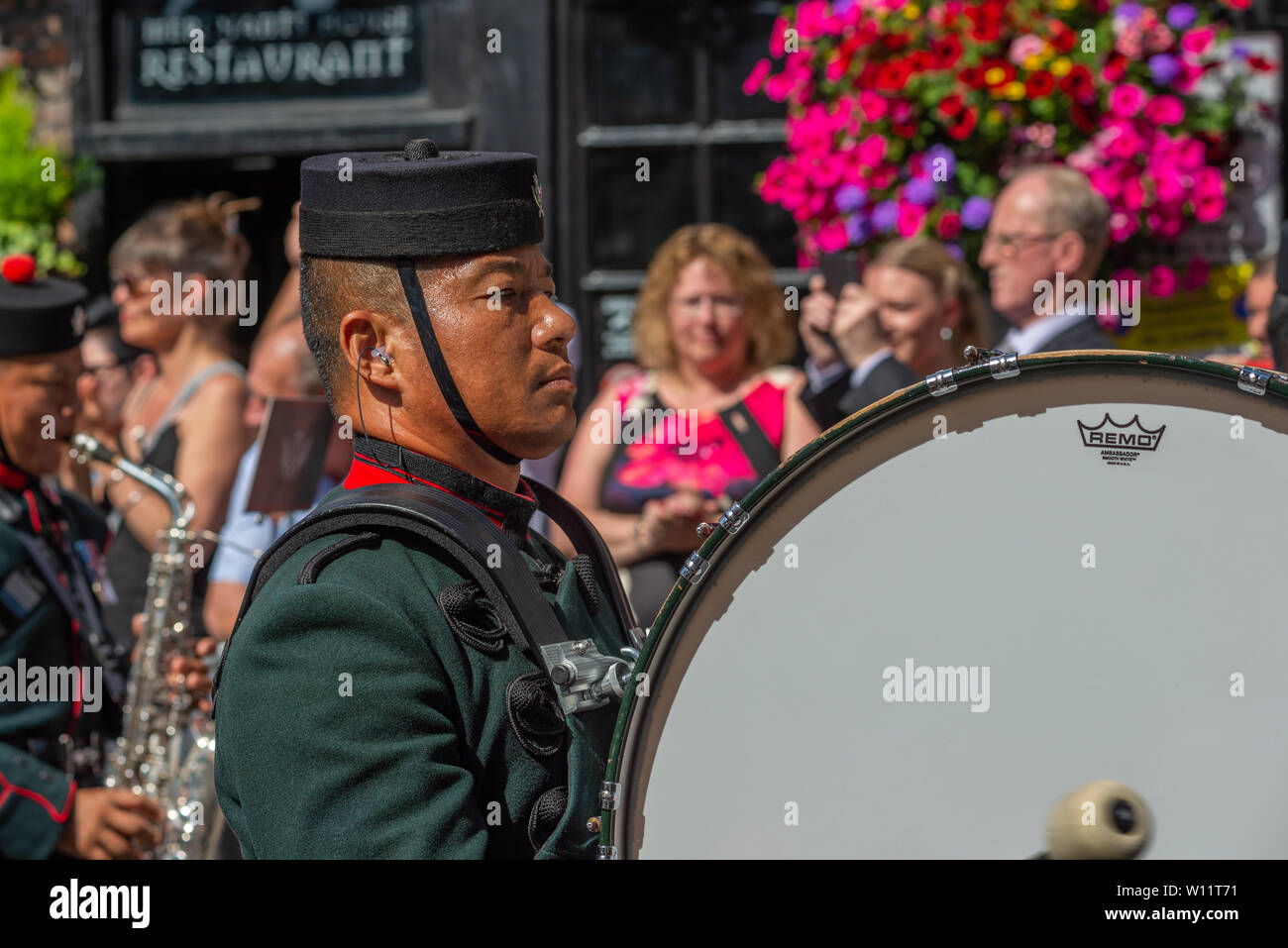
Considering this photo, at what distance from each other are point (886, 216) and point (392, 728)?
11.6ft

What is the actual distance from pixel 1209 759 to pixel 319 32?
5.78 meters

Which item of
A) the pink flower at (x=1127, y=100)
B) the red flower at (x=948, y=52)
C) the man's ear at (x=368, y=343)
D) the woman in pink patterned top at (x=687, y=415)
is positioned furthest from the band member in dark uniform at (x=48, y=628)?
the pink flower at (x=1127, y=100)

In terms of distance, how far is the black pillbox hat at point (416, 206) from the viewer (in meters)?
1.76

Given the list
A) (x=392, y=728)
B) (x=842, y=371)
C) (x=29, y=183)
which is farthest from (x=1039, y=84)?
(x=29, y=183)

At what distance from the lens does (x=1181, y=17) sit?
484 cm

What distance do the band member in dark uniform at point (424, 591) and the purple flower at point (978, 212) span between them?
3.04m

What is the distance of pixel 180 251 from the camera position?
16.7 ft

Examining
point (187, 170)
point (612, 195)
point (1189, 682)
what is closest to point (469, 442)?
point (1189, 682)

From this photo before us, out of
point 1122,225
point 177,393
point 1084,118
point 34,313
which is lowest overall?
point 177,393

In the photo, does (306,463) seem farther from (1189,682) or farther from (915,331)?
(1189,682)

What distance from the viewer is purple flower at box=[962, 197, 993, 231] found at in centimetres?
468

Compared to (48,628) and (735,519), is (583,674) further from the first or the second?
(48,628)

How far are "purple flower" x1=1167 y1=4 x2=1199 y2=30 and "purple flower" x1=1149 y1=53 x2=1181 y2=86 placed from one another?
141mm

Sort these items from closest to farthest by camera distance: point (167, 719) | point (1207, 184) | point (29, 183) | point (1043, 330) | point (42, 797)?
point (42, 797)
point (1043, 330)
point (167, 719)
point (1207, 184)
point (29, 183)
